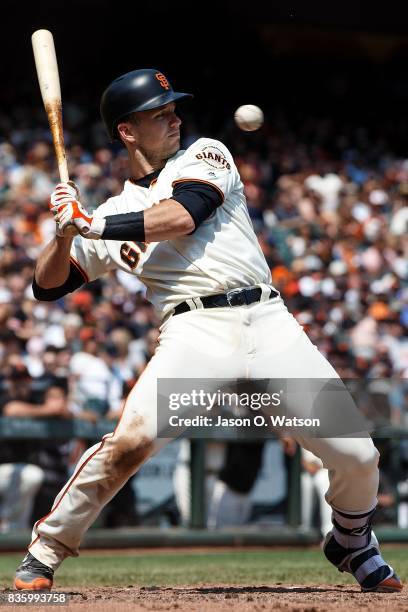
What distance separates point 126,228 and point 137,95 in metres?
0.65

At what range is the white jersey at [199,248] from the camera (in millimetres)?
4035

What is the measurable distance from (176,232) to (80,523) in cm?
109

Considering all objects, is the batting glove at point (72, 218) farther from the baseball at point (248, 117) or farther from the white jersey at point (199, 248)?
the baseball at point (248, 117)

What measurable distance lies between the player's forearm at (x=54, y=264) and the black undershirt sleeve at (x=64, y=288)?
2 cm

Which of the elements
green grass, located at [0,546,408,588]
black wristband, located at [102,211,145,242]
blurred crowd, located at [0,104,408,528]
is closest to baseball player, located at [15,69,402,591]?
black wristband, located at [102,211,145,242]

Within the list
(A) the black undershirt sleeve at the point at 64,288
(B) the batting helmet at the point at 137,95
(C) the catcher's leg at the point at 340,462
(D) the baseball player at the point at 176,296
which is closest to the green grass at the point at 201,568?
(C) the catcher's leg at the point at 340,462

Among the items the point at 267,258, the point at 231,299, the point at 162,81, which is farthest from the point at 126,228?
the point at 267,258

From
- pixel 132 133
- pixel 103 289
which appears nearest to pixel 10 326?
pixel 103 289

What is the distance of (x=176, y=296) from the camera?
13.4 ft

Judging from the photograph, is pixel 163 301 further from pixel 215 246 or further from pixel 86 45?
pixel 86 45

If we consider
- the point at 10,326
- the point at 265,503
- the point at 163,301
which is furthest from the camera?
the point at 10,326

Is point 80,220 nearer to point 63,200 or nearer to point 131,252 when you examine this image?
point 63,200

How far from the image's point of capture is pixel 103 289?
10.4 meters

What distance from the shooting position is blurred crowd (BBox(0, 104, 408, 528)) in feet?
27.1
